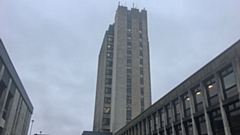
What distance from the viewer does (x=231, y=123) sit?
61.1ft

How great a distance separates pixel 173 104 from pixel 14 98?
108 ft

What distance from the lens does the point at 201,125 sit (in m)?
22.5

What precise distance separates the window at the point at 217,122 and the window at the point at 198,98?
6.63 feet

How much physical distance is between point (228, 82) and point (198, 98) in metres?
4.69

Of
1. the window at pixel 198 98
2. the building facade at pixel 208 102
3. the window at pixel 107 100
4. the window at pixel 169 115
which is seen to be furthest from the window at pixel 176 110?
the window at pixel 107 100

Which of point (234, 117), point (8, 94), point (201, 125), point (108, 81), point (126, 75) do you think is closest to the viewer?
point (234, 117)

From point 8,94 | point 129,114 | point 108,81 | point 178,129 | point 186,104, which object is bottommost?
point 178,129

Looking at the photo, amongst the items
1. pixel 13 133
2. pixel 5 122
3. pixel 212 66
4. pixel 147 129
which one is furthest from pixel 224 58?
pixel 13 133

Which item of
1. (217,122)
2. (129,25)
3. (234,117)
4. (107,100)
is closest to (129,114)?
→ (107,100)

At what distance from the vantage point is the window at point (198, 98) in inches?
905

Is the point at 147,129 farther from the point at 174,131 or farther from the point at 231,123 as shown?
the point at 231,123

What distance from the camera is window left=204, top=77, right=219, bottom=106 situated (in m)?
20.8

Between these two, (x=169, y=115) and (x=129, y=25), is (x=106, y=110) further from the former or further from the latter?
(x=169, y=115)

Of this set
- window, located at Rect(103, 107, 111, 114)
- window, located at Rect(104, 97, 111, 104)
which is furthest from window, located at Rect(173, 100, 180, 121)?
window, located at Rect(104, 97, 111, 104)
